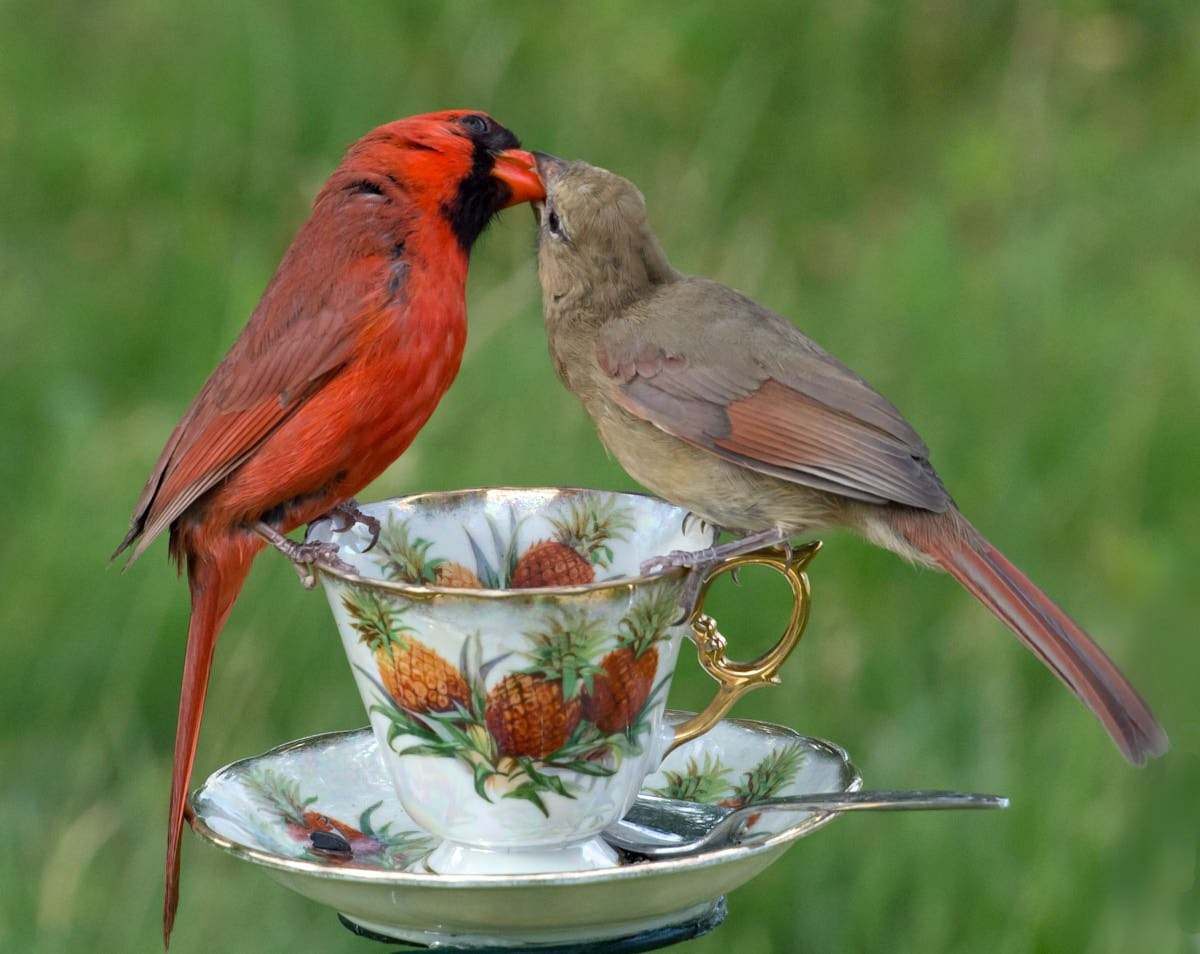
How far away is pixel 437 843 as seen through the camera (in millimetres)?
2578

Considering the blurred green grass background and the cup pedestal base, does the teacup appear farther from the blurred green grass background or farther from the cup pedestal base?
the blurred green grass background

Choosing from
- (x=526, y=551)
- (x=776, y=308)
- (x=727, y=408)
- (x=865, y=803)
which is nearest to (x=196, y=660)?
(x=526, y=551)

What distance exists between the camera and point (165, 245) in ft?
18.8

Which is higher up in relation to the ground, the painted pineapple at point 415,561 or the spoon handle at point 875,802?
the painted pineapple at point 415,561

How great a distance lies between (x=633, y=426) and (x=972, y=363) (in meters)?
2.28

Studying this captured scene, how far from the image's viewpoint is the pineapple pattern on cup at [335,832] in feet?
8.27

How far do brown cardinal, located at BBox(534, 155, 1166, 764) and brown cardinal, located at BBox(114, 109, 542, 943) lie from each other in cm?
20

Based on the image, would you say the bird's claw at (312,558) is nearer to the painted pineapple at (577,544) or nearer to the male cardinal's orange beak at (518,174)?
the painted pineapple at (577,544)

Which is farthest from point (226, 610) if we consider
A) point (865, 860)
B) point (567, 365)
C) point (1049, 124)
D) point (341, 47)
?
point (1049, 124)

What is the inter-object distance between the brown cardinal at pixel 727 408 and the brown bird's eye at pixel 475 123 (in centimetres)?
11

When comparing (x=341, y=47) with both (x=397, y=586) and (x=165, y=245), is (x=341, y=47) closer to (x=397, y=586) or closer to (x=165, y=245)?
(x=165, y=245)

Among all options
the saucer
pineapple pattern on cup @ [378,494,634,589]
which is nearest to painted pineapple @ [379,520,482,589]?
pineapple pattern on cup @ [378,494,634,589]

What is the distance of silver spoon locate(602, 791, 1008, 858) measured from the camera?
2293mm

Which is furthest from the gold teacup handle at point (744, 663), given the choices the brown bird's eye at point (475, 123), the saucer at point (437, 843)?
the brown bird's eye at point (475, 123)
